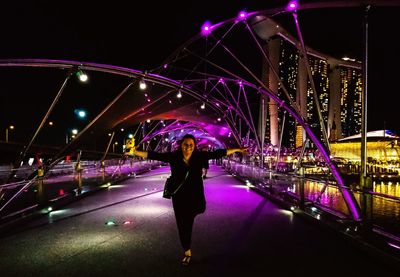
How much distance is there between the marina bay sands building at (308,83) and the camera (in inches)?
1352

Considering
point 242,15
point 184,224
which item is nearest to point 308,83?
point 242,15

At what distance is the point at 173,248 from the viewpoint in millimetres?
6223

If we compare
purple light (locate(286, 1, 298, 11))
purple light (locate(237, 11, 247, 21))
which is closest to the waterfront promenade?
purple light (locate(286, 1, 298, 11))

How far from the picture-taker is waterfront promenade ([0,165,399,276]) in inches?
199

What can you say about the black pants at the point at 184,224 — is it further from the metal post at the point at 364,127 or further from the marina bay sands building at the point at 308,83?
the marina bay sands building at the point at 308,83

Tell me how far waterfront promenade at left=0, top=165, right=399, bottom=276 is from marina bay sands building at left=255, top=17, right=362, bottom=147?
10277mm

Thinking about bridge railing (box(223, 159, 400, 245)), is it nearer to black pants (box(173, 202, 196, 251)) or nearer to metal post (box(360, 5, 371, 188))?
metal post (box(360, 5, 371, 188))

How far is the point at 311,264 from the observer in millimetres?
5340

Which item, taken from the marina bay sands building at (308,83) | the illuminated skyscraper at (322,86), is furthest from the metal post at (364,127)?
the illuminated skyscraper at (322,86)

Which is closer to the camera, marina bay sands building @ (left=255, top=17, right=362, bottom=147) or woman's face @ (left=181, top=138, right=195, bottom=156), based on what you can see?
woman's face @ (left=181, top=138, right=195, bottom=156)

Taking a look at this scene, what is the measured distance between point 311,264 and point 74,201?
390 inches

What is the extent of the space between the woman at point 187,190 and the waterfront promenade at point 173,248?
0.48 meters

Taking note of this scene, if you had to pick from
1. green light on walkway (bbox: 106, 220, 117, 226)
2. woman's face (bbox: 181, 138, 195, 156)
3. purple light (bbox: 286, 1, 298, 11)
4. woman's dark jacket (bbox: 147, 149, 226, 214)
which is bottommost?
green light on walkway (bbox: 106, 220, 117, 226)

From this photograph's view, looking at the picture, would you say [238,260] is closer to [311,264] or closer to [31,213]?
[311,264]
